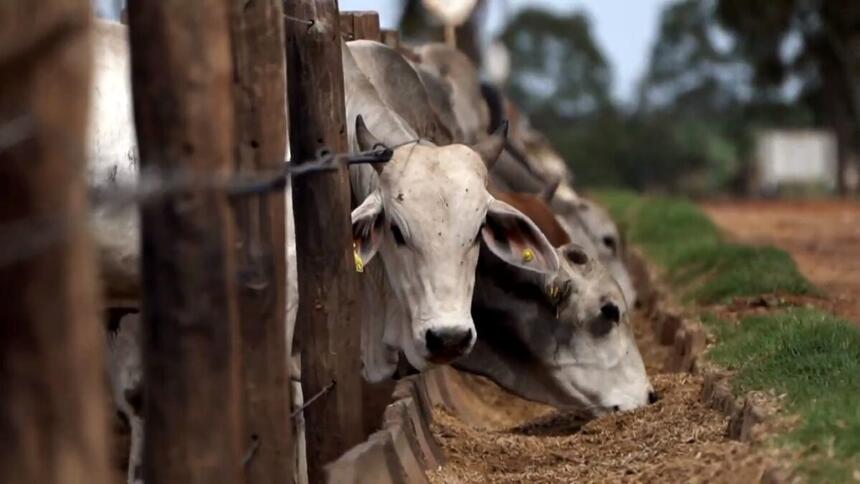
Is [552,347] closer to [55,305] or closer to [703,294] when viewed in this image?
[703,294]

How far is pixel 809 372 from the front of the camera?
6457mm

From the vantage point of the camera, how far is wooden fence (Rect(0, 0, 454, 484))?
3.32 metres

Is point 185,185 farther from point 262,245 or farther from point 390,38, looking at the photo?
point 390,38

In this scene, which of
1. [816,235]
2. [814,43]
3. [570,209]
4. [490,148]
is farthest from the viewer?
[814,43]

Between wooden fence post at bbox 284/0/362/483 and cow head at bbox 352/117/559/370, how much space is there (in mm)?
543

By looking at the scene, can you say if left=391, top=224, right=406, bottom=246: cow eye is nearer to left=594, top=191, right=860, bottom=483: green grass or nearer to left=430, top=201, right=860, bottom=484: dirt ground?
left=430, top=201, right=860, bottom=484: dirt ground

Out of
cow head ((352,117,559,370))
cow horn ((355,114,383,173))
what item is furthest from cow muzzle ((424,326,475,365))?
cow horn ((355,114,383,173))

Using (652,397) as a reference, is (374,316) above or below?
above

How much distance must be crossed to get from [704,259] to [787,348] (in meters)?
5.46

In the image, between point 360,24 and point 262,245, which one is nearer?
point 262,245

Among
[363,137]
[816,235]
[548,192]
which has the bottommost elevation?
[816,235]

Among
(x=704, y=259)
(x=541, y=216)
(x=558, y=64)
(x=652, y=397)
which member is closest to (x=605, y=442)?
(x=652, y=397)

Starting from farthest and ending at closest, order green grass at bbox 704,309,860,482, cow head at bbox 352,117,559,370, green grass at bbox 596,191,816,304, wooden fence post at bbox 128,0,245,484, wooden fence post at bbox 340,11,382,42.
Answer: green grass at bbox 596,191,816,304 → wooden fence post at bbox 340,11,382,42 → cow head at bbox 352,117,559,370 → green grass at bbox 704,309,860,482 → wooden fence post at bbox 128,0,245,484

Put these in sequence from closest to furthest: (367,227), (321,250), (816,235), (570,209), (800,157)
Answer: (321,250) < (367,227) < (570,209) < (816,235) < (800,157)
